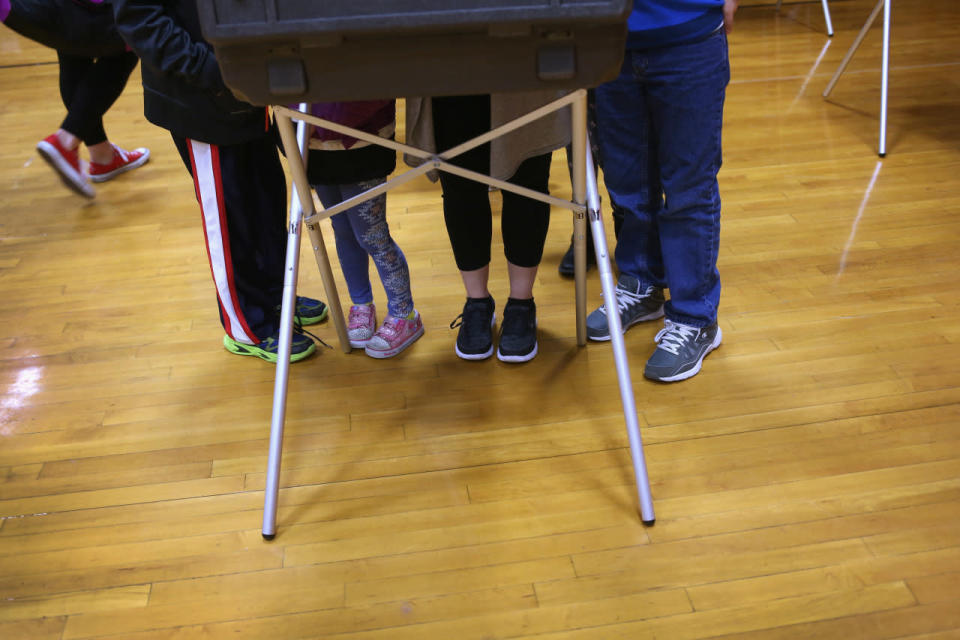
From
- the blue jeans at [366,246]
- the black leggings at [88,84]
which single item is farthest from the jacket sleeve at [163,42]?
the black leggings at [88,84]

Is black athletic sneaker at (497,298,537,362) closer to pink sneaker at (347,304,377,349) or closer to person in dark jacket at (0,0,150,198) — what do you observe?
pink sneaker at (347,304,377,349)

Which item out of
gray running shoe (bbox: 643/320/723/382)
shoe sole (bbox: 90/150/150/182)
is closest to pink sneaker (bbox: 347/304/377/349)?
gray running shoe (bbox: 643/320/723/382)

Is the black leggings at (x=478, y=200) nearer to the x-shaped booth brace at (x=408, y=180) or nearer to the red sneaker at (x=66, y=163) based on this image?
the x-shaped booth brace at (x=408, y=180)

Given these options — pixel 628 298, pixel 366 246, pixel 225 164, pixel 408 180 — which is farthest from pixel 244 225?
pixel 628 298

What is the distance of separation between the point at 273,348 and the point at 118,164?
147 cm

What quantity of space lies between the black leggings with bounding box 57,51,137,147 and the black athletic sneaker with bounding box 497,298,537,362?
1605 millimetres

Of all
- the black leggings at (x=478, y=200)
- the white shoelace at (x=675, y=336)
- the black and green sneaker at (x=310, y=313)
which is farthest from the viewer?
the black and green sneaker at (x=310, y=313)

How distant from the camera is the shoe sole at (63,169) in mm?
2506

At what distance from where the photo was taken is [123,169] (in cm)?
288

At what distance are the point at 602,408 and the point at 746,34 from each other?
2.97 meters

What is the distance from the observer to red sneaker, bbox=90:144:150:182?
2.82m

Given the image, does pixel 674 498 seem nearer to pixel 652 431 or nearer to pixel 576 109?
pixel 652 431

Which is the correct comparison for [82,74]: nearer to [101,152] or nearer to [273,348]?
[101,152]

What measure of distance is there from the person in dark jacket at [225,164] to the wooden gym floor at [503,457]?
15 cm
